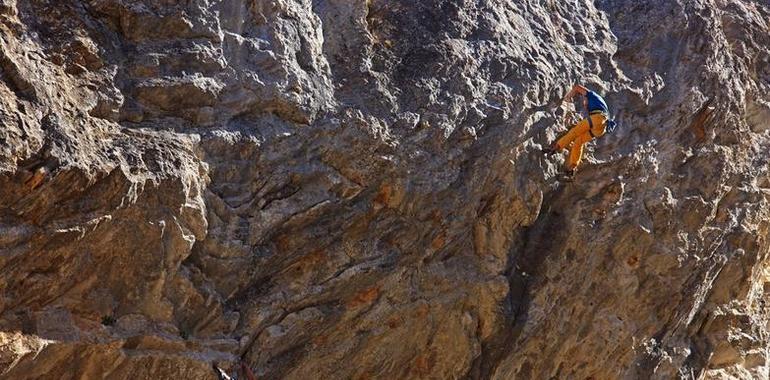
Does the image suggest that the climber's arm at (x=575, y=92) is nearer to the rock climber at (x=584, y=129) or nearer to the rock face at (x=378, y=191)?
the rock climber at (x=584, y=129)

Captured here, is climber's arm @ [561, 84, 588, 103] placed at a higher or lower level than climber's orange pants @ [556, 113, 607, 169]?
higher

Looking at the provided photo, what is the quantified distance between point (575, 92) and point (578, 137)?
1.80 feet

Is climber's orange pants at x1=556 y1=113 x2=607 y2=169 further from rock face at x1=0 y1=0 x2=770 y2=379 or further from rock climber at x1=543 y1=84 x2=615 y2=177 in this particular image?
rock face at x1=0 y1=0 x2=770 y2=379

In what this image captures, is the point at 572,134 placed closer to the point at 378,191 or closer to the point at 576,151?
the point at 576,151

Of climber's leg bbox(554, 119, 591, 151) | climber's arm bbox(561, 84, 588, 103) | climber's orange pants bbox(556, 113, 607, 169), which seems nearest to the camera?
climber's orange pants bbox(556, 113, 607, 169)

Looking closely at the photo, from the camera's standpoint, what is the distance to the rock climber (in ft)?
32.2

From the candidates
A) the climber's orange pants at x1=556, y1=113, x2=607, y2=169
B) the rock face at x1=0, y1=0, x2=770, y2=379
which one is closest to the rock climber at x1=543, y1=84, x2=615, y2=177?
the climber's orange pants at x1=556, y1=113, x2=607, y2=169

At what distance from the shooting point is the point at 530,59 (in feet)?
33.8

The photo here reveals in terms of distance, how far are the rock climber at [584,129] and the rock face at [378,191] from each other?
160mm

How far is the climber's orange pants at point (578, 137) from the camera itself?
9796 millimetres

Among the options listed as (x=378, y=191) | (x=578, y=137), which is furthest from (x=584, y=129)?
(x=378, y=191)

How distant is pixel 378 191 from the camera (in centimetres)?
905

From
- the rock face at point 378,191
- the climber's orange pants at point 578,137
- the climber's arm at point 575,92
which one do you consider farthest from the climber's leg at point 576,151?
the climber's arm at point 575,92

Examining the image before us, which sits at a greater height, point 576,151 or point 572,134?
point 572,134
